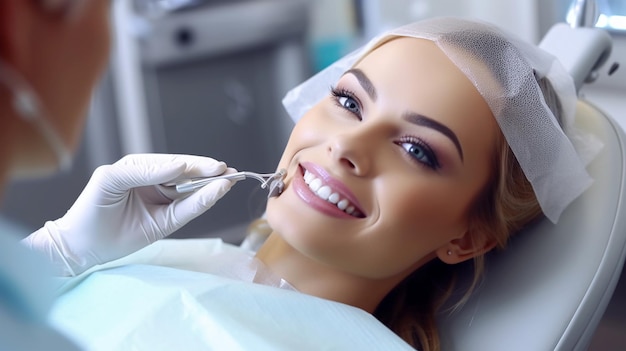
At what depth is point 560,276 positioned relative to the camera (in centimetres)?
120

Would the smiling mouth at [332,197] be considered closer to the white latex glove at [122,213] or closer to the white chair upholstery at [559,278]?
the white latex glove at [122,213]

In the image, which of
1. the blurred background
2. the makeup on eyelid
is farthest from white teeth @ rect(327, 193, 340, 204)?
the blurred background

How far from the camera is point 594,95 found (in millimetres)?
1626

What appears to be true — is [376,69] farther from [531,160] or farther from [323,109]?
[531,160]

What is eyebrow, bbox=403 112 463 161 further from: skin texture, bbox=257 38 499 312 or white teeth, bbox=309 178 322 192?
white teeth, bbox=309 178 322 192

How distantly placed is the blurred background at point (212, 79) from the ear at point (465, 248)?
4.89 ft

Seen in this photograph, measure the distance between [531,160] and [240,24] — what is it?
6.38 feet

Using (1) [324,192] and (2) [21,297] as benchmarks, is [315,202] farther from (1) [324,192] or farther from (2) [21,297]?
(2) [21,297]

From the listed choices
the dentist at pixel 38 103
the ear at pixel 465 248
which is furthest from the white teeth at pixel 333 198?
the dentist at pixel 38 103

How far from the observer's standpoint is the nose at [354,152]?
1.13 meters

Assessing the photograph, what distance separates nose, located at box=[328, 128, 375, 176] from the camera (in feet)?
3.71

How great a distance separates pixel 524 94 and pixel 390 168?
0.23 metres

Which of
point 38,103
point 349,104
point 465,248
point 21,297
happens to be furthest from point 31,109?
point 465,248

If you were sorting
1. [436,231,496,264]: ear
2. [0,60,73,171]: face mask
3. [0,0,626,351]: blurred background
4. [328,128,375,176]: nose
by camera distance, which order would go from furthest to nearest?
[0,0,626,351]: blurred background, [436,231,496,264]: ear, [328,128,375,176]: nose, [0,60,73,171]: face mask
